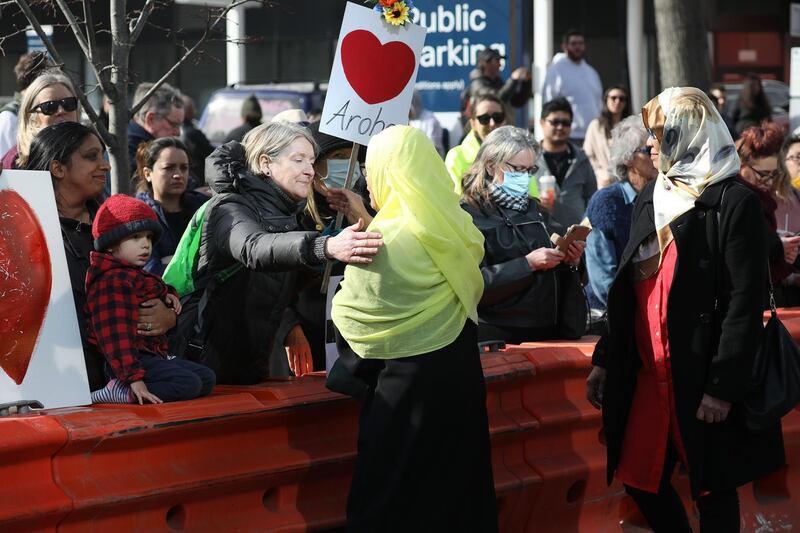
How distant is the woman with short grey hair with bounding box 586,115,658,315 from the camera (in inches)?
293

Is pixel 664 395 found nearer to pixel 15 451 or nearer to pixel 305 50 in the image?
pixel 15 451

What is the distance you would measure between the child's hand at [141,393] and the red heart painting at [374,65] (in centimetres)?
159

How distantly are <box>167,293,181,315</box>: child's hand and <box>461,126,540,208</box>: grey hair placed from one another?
2129 mm

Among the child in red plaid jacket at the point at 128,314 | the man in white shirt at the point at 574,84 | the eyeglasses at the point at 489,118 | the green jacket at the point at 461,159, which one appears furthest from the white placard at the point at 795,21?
the child in red plaid jacket at the point at 128,314

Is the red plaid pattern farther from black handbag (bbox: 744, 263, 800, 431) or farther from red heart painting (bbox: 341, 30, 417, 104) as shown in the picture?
black handbag (bbox: 744, 263, 800, 431)

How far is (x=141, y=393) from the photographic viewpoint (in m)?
4.60

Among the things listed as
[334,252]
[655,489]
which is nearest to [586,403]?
[655,489]

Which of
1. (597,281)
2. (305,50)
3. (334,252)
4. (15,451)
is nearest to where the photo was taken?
(15,451)

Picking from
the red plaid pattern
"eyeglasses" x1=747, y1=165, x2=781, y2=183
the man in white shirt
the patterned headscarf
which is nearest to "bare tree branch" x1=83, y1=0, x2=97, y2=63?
the red plaid pattern

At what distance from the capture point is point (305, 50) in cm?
3153

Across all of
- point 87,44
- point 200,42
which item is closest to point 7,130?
point 87,44

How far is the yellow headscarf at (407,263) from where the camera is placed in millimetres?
4609

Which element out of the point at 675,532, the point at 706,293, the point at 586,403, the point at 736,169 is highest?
the point at 736,169

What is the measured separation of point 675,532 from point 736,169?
1.42 m
